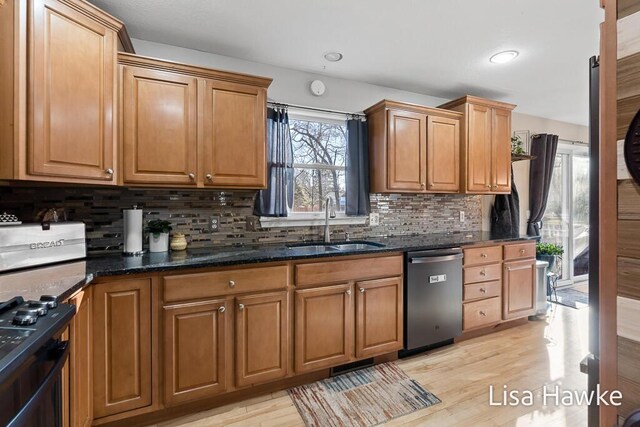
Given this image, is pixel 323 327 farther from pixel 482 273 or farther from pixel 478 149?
pixel 478 149

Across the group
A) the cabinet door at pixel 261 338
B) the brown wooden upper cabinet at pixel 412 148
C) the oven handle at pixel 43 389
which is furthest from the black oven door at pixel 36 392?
the brown wooden upper cabinet at pixel 412 148

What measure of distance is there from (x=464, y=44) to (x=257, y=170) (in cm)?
188

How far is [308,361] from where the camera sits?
6.73 feet

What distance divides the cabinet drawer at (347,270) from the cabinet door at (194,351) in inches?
21.3

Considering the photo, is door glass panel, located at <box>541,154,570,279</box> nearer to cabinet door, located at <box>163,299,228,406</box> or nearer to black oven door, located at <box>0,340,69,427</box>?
cabinet door, located at <box>163,299,228,406</box>

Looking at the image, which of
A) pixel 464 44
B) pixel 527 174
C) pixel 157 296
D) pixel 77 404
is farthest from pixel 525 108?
pixel 77 404

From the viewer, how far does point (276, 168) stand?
8.30 feet

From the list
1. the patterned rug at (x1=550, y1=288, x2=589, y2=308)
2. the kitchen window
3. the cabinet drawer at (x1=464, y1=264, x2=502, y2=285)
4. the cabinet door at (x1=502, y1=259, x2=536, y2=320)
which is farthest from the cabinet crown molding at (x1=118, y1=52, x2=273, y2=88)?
the patterned rug at (x1=550, y1=288, x2=589, y2=308)

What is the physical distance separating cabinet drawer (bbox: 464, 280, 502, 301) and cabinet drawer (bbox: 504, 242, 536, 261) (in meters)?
0.30

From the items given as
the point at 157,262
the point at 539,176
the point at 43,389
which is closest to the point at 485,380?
the point at 157,262

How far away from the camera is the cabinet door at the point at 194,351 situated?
66.8 inches

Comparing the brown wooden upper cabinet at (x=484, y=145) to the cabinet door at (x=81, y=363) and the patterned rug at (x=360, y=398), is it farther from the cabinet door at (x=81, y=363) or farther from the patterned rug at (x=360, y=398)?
the cabinet door at (x=81, y=363)

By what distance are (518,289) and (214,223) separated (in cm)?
300

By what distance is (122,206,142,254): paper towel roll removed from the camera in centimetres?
198
